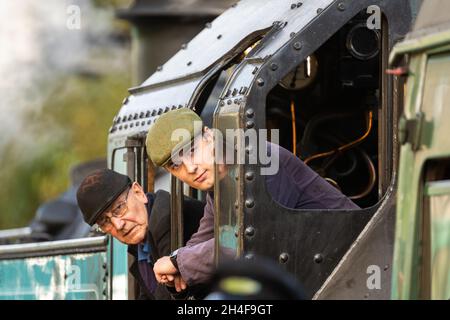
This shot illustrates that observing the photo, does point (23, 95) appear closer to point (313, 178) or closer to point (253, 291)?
point (313, 178)

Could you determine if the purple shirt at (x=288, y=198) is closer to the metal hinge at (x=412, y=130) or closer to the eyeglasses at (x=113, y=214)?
the eyeglasses at (x=113, y=214)

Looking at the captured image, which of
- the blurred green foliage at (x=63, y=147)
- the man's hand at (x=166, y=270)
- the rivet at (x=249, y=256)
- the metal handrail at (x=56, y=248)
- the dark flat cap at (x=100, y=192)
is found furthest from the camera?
the blurred green foliage at (x=63, y=147)

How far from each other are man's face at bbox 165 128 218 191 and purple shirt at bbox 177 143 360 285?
0.82 ft

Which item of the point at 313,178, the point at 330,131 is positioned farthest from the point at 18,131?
the point at 313,178

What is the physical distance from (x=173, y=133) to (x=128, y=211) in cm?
83

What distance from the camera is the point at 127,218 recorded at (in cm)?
588

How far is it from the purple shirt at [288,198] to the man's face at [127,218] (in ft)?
1.93

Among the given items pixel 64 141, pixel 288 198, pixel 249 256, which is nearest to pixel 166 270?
pixel 249 256

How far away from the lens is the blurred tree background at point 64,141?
27219 mm

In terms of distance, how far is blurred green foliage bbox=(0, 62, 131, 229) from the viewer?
27.5m

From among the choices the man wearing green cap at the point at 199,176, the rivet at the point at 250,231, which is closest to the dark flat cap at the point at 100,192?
the man wearing green cap at the point at 199,176

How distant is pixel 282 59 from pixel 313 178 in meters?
0.46

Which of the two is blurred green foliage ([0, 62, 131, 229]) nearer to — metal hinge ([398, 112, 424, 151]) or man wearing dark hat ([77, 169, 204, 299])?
man wearing dark hat ([77, 169, 204, 299])

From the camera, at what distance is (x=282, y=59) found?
529cm
